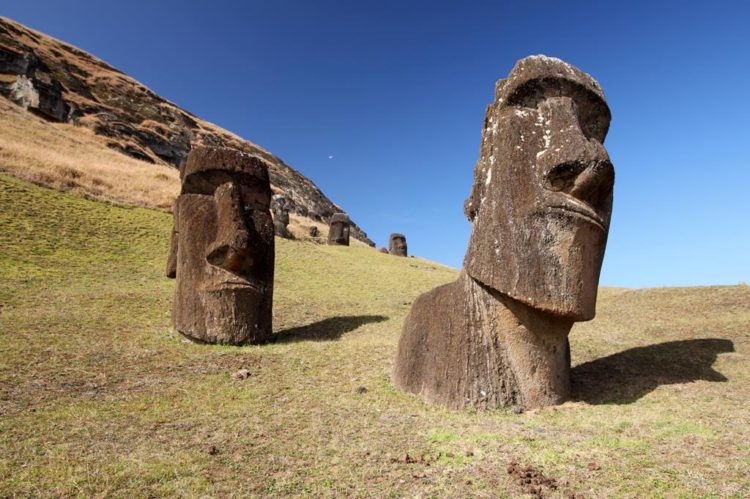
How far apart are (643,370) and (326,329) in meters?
6.51

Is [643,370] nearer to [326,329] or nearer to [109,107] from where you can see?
[326,329]

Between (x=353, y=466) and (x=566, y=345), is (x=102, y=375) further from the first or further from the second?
(x=566, y=345)

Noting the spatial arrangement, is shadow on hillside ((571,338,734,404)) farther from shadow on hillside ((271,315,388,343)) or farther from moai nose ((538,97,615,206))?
shadow on hillside ((271,315,388,343))

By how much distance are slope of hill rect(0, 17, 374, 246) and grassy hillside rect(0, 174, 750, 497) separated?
3700cm

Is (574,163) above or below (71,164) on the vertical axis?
below

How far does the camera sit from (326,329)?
37.2 ft

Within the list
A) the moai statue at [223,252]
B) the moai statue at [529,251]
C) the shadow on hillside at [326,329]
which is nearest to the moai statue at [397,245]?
the shadow on hillside at [326,329]

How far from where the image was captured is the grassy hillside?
12.5 feet

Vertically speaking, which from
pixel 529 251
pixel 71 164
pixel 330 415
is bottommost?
pixel 330 415

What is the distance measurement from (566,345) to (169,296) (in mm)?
10550

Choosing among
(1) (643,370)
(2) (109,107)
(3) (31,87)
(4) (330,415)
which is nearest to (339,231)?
(1) (643,370)

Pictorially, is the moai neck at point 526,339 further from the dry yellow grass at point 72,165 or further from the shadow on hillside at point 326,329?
the dry yellow grass at point 72,165

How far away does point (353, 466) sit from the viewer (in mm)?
4141

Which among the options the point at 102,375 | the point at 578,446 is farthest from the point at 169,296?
the point at 578,446
